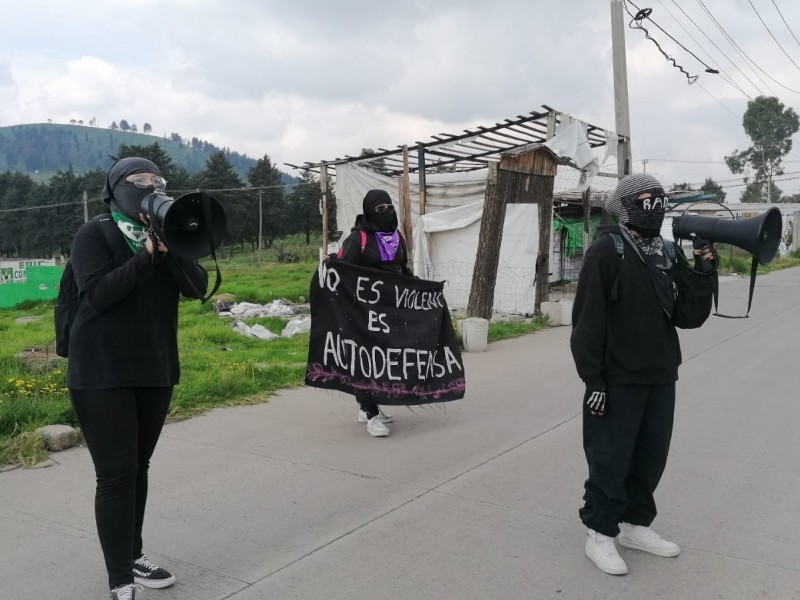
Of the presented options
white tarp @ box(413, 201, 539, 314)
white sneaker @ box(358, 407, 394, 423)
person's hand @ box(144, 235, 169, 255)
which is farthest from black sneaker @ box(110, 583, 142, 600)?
white tarp @ box(413, 201, 539, 314)

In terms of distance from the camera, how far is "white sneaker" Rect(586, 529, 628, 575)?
3.35 meters

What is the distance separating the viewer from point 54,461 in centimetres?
491

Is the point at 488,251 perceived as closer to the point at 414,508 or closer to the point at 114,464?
the point at 414,508

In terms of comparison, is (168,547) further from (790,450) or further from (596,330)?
(790,450)

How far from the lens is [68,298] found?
118 inches

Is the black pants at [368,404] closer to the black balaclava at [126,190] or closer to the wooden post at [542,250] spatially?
the black balaclava at [126,190]

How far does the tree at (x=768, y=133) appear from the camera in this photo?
5934 cm

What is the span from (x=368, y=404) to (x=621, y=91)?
11322mm

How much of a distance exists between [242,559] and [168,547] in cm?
42

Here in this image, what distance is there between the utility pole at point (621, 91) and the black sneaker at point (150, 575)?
13.3 meters

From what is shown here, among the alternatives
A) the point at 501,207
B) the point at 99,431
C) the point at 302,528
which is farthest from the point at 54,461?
the point at 501,207

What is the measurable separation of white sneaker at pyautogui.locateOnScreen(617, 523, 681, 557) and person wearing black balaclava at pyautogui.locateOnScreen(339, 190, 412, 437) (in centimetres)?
239

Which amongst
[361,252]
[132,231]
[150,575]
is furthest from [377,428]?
[132,231]

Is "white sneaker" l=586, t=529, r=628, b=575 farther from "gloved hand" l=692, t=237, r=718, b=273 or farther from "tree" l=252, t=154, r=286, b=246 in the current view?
"tree" l=252, t=154, r=286, b=246
